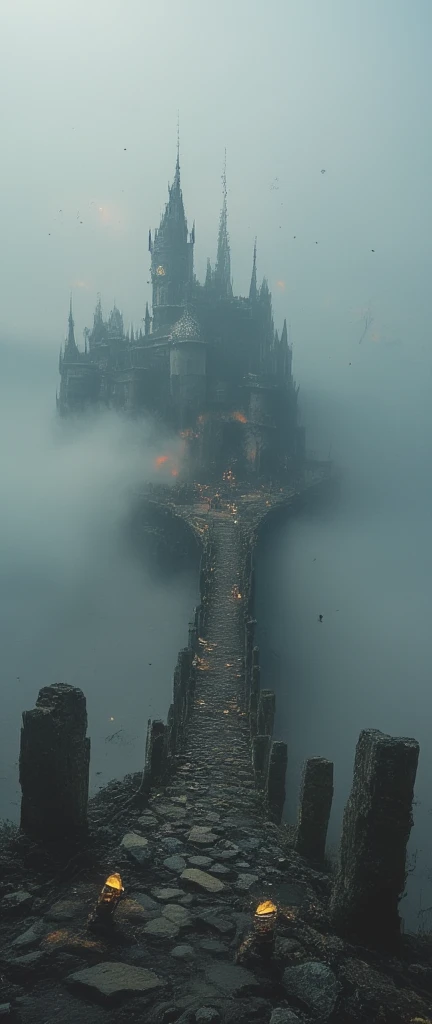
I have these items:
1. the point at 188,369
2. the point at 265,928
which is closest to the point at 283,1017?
the point at 265,928

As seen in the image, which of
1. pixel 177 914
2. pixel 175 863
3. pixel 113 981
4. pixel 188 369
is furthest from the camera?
pixel 188 369

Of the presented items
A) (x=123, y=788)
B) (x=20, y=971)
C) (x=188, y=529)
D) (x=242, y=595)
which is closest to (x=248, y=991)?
(x=20, y=971)

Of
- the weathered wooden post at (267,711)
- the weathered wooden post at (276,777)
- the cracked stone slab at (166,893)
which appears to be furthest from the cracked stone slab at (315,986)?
the weathered wooden post at (267,711)

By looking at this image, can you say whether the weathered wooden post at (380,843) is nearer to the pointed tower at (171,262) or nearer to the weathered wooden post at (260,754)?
Answer: the weathered wooden post at (260,754)

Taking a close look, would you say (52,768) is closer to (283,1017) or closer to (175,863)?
(175,863)

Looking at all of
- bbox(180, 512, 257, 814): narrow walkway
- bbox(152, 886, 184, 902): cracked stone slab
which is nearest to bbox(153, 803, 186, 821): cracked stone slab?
bbox(180, 512, 257, 814): narrow walkway
